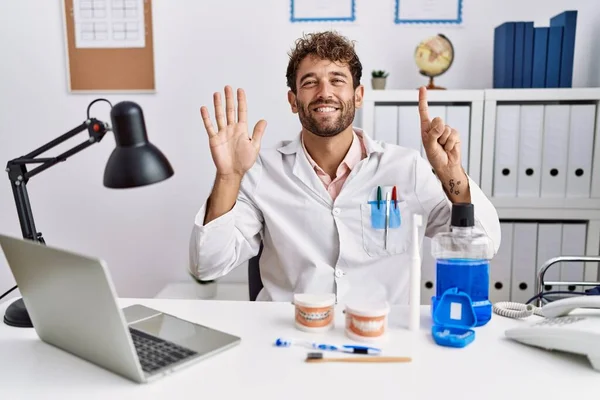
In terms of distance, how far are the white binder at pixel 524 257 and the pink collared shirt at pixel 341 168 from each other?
761 millimetres

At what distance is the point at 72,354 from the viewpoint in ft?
3.17

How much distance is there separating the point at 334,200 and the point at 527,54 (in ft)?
3.25

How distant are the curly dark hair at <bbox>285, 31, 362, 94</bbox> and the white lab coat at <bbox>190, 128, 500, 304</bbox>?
236 millimetres

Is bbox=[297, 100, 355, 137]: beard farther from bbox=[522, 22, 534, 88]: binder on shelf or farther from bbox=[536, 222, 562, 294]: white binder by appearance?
bbox=[536, 222, 562, 294]: white binder

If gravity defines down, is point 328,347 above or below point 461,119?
below

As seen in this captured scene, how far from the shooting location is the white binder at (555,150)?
78.4 inches

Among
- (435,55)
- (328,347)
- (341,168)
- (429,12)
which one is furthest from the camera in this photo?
(429,12)

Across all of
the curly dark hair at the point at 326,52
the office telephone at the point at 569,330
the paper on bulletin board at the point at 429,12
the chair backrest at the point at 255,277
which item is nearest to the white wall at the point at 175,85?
the paper on bulletin board at the point at 429,12

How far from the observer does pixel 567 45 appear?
1.98 meters

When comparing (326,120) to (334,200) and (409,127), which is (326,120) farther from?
(409,127)

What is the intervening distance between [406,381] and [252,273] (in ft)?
2.81

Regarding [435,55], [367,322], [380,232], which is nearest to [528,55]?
[435,55]

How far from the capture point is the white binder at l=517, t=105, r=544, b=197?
2.00m

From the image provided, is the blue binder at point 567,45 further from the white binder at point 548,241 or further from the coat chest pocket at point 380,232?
the coat chest pocket at point 380,232
